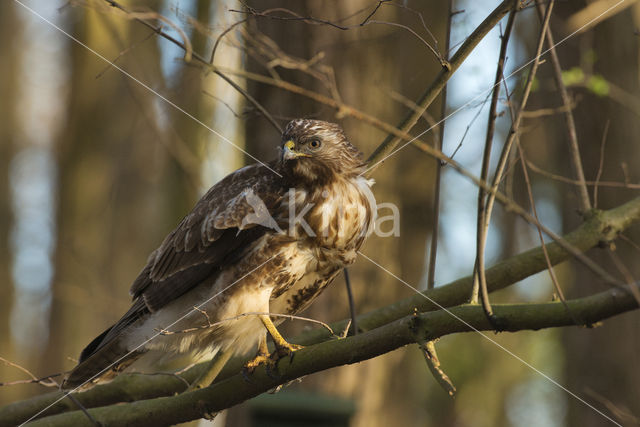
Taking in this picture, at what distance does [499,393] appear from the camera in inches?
539

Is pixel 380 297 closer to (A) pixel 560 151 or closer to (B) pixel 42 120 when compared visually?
(A) pixel 560 151

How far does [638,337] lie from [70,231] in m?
6.77

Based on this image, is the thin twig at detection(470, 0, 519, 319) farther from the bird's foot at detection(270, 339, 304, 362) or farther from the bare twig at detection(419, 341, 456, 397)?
the bird's foot at detection(270, 339, 304, 362)

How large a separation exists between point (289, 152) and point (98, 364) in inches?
70.5

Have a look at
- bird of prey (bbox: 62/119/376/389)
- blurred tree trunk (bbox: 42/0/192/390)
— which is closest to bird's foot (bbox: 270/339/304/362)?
bird of prey (bbox: 62/119/376/389)

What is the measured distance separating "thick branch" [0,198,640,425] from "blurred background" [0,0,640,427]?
7.2 inches

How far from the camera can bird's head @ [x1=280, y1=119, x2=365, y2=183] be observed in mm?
3895

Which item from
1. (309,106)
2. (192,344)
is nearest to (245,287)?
(192,344)

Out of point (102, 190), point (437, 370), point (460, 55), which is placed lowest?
point (437, 370)

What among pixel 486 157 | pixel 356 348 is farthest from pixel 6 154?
pixel 486 157

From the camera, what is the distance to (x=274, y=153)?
5230 mm

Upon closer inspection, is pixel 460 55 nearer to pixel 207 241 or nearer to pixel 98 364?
pixel 207 241

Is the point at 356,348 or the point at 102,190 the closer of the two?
the point at 356,348

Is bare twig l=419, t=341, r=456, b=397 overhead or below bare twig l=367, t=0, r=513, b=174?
below
